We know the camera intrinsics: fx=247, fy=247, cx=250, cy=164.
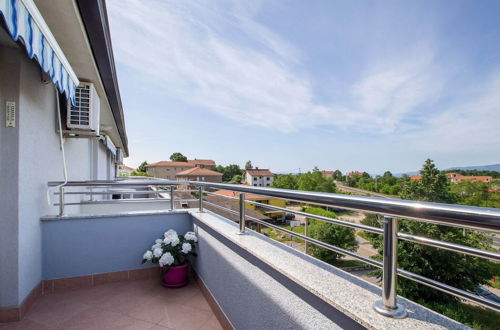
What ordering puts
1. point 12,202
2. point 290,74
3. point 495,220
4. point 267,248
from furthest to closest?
point 290,74
point 12,202
point 267,248
point 495,220

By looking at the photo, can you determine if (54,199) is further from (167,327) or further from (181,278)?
(167,327)

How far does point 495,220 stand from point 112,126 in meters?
7.12

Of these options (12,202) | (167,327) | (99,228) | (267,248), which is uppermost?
(12,202)

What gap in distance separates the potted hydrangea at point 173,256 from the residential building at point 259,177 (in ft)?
211

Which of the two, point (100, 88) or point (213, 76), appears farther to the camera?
point (213, 76)

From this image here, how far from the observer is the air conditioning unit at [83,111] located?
3.05 metres

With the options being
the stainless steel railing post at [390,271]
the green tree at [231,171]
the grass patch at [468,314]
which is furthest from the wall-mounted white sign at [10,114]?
the green tree at [231,171]

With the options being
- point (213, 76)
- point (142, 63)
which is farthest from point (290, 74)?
point (142, 63)

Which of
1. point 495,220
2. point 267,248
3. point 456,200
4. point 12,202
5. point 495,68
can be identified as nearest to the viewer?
point 495,220

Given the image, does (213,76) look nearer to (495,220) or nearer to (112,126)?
(112,126)

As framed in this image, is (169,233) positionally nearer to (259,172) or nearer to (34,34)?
(34,34)

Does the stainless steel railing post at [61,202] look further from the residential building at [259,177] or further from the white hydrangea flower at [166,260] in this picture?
the residential building at [259,177]

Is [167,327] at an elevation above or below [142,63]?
below

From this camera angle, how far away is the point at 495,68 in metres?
26.0
